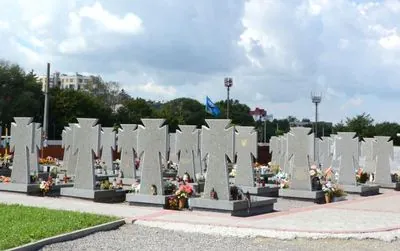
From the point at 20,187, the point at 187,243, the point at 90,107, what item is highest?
the point at 90,107

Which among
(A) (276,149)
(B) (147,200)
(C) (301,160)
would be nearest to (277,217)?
(B) (147,200)

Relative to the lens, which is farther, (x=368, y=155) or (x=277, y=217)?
(x=368, y=155)

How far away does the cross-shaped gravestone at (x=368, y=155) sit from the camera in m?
26.9

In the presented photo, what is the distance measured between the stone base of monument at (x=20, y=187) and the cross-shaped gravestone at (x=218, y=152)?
5.70 meters

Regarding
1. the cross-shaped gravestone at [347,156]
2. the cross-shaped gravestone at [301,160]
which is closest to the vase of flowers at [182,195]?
the cross-shaped gravestone at [301,160]

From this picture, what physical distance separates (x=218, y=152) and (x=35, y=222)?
4857mm

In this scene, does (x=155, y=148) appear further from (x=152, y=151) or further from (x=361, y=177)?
(x=361, y=177)

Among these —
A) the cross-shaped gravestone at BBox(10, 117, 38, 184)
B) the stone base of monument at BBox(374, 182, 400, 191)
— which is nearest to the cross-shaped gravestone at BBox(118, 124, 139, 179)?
the cross-shaped gravestone at BBox(10, 117, 38, 184)

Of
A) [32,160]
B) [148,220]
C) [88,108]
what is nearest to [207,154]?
[148,220]

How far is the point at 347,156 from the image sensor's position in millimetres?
21891

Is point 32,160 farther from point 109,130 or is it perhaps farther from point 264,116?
point 264,116

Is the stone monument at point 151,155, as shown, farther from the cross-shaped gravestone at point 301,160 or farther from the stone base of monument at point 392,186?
the stone base of monument at point 392,186

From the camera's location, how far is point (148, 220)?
1166cm

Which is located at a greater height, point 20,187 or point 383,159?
point 383,159
